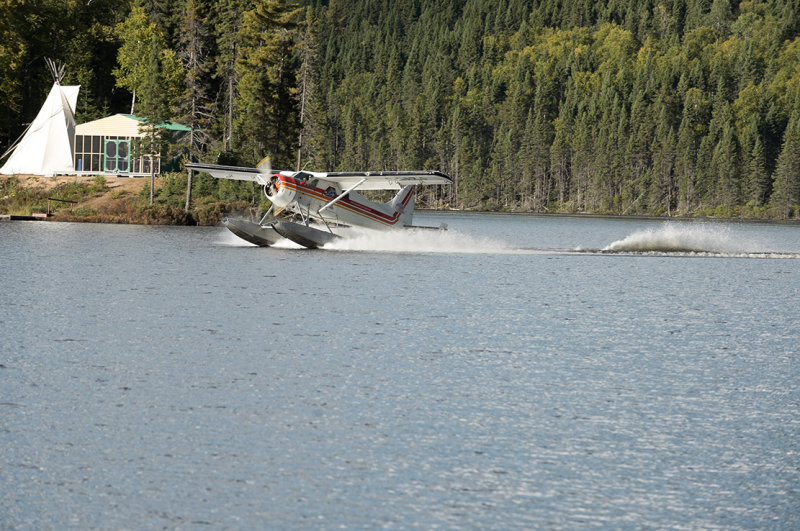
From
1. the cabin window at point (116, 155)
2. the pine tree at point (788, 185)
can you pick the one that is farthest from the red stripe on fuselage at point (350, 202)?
the pine tree at point (788, 185)

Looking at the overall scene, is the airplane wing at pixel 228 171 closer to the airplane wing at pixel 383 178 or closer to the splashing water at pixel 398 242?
the airplane wing at pixel 383 178

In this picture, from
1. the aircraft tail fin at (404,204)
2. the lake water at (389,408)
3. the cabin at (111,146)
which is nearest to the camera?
the lake water at (389,408)

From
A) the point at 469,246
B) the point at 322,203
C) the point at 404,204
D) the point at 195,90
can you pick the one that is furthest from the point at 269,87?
the point at 322,203

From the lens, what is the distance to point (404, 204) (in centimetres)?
3856

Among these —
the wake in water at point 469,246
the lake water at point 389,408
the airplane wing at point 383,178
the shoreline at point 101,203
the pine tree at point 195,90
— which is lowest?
the lake water at point 389,408

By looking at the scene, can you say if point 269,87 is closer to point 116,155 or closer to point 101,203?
point 101,203

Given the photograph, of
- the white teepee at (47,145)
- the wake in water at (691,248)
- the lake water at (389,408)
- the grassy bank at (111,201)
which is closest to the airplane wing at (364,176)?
the lake water at (389,408)

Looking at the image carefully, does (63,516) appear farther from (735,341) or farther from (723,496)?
(735,341)

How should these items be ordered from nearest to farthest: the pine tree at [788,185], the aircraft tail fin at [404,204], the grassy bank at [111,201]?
the aircraft tail fin at [404,204]
the grassy bank at [111,201]
the pine tree at [788,185]

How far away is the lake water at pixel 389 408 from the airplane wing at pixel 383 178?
9357 millimetres

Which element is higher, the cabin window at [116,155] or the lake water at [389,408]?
the cabin window at [116,155]

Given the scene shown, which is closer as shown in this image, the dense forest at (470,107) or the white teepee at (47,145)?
the white teepee at (47,145)

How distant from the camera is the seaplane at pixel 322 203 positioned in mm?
33312

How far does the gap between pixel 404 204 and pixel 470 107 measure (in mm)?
148137
